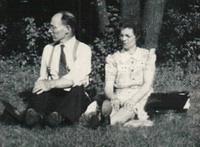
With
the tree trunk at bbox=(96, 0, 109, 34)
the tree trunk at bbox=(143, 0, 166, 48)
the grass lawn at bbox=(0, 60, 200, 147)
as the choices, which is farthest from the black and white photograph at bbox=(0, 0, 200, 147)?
the tree trunk at bbox=(96, 0, 109, 34)

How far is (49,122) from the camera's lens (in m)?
7.54

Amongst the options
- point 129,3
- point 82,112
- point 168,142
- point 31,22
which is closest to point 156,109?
point 82,112

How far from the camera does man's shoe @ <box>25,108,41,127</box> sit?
7453mm

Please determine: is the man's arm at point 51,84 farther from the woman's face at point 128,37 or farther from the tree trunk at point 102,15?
the tree trunk at point 102,15

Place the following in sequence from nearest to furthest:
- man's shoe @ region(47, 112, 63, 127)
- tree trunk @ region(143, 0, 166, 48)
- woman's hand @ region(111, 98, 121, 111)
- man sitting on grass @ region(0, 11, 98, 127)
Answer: man's shoe @ region(47, 112, 63, 127), man sitting on grass @ region(0, 11, 98, 127), woman's hand @ region(111, 98, 121, 111), tree trunk @ region(143, 0, 166, 48)

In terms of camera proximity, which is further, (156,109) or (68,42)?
(156,109)

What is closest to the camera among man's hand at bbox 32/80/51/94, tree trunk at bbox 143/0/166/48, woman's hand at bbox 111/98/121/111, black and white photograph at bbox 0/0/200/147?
black and white photograph at bbox 0/0/200/147

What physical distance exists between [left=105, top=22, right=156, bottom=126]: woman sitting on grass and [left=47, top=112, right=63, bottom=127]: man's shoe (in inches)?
31.1

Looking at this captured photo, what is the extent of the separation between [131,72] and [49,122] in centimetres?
137

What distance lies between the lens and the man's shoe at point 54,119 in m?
7.45

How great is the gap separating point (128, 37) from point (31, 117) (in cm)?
164

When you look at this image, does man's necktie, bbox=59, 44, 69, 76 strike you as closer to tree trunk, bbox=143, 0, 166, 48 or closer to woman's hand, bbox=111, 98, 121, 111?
woman's hand, bbox=111, 98, 121, 111

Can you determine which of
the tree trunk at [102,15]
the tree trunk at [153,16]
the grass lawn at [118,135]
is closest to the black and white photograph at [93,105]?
the grass lawn at [118,135]

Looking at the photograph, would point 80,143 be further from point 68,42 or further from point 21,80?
point 21,80
